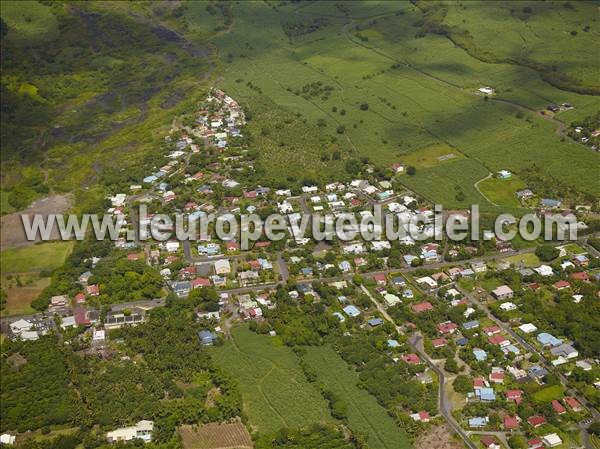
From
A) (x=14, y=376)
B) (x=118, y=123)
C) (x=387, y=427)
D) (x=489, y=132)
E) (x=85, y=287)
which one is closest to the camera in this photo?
(x=387, y=427)

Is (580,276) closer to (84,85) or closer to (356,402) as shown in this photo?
(356,402)

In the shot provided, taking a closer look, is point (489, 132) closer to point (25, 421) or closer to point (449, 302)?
point (449, 302)

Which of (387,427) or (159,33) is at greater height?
(159,33)

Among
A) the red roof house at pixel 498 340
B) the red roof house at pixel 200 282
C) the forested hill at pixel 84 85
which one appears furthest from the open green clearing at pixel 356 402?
the forested hill at pixel 84 85

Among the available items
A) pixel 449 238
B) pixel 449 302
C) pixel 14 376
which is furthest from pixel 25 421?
pixel 449 238

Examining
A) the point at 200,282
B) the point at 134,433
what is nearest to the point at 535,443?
the point at 134,433

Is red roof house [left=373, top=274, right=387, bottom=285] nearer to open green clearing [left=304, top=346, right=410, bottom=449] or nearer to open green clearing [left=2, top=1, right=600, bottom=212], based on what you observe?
open green clearing [left=304, top=346, right=410, bottom=449]
